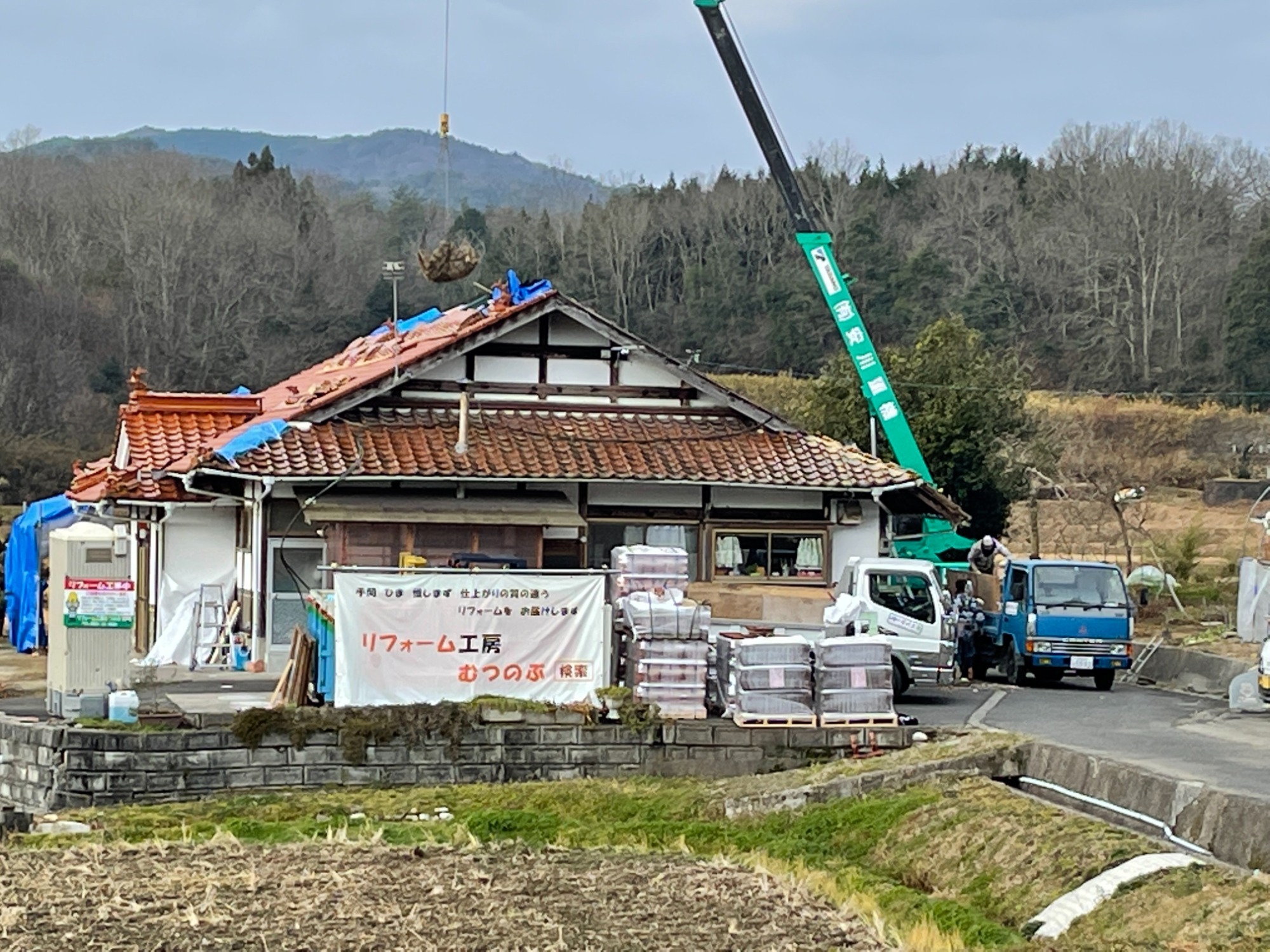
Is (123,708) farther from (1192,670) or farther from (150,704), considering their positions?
(1192,670)

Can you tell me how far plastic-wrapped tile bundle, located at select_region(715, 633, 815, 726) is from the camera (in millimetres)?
18250

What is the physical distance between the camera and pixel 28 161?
320ft

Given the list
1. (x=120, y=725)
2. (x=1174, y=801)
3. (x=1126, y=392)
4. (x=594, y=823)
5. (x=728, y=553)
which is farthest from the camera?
(x=1126, y=392)

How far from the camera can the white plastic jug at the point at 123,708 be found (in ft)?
57.1

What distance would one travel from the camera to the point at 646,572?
1959cm

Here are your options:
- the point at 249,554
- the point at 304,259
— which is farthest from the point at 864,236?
the point at 249,554

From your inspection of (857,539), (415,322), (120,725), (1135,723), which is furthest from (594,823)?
(415,322)

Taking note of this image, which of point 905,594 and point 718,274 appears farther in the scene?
point 718,274

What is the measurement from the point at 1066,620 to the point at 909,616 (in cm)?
290

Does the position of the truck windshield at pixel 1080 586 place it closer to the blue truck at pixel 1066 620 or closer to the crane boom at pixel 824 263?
the blue truck at pixel 1066 620

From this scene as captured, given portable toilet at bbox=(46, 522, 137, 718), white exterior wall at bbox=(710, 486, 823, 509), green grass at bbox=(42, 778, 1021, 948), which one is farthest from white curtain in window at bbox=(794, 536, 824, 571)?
portable toilet at bbox=(46, 522, 137, 718)

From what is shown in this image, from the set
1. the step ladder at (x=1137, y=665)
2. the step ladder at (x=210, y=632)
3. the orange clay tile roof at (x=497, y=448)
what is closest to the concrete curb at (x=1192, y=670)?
the step ladder at (x=1137, y=665)

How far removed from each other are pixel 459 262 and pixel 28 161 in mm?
76304

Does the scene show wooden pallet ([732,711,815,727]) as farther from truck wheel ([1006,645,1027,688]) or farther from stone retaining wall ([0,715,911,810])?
truck wheel ([1006,645,1027,688])
